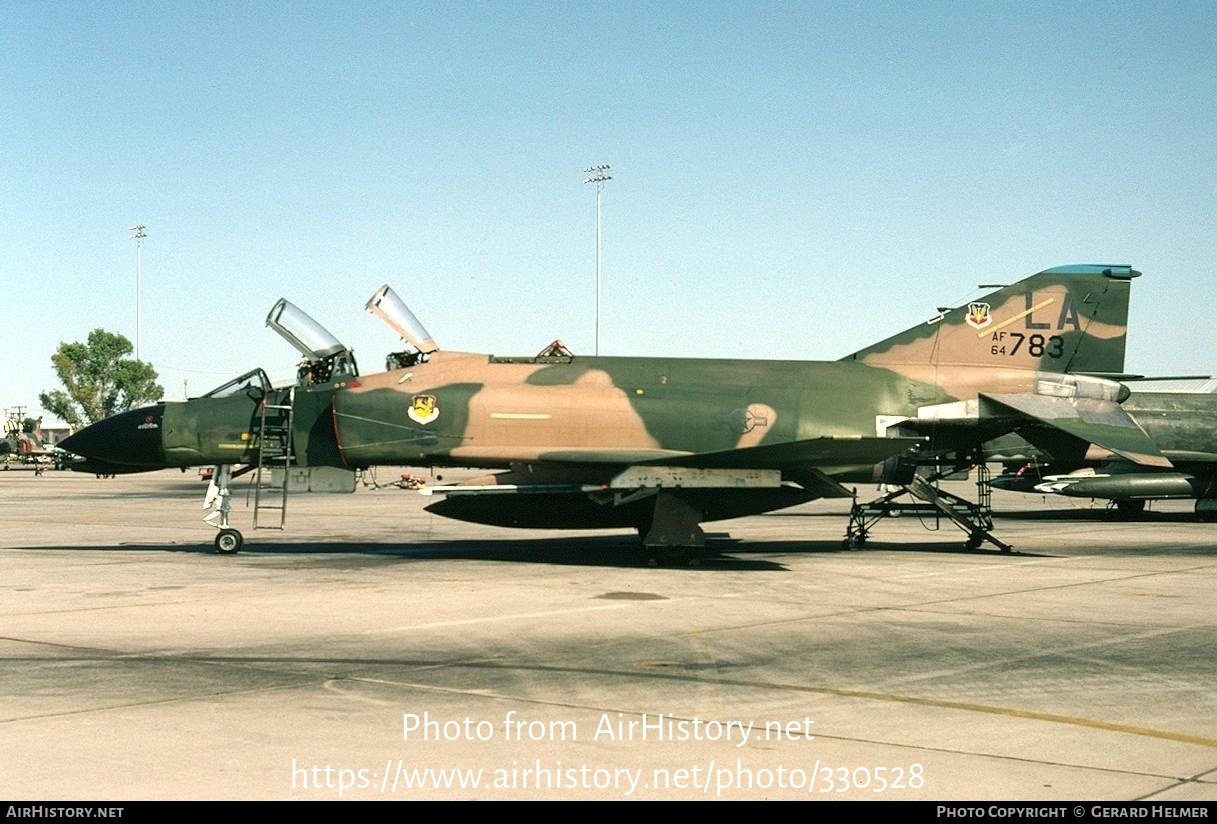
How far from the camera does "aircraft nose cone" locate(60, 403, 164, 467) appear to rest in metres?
18.8

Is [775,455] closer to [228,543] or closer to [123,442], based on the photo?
[228,543]

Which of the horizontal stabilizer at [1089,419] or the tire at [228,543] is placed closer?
the horizontal stabilizer at [1089,419]

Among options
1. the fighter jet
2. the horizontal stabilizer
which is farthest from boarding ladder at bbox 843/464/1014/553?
the fighter jet

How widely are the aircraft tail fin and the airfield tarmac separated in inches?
153

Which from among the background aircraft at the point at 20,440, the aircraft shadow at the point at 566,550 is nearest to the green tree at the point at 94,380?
the background aircraft at the point at 20,440

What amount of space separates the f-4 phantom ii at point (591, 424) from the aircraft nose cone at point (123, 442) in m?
0.02

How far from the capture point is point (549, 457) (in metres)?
18.1

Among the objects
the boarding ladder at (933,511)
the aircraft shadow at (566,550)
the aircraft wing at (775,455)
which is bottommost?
the aircraft shadow at (566,550)

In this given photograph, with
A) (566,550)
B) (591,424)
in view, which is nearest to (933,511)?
(566,550)

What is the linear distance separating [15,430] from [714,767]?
77333mm

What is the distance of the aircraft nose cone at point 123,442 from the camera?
18812 millimetres

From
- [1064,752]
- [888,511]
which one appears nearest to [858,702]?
[1064,752]

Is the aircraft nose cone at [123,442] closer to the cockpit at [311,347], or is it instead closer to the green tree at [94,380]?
the cockpit at [311,347]

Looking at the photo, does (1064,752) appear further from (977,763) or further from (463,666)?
(463,666)
